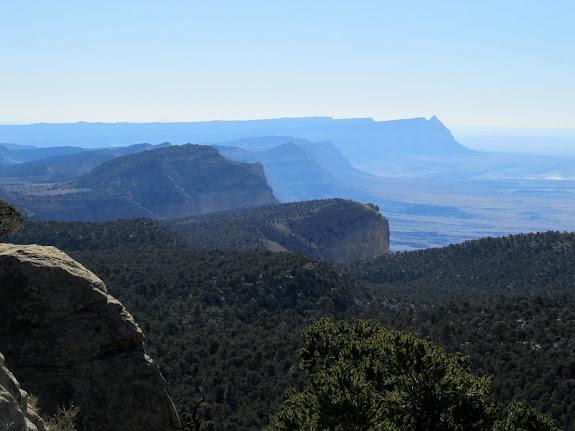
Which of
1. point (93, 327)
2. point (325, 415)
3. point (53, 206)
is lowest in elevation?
point (53, 206)

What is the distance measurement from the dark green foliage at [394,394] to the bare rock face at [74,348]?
396 cm

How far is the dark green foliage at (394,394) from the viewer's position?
13961 millimetres

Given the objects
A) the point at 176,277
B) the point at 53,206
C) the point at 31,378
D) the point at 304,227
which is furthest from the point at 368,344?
the point at 53,206

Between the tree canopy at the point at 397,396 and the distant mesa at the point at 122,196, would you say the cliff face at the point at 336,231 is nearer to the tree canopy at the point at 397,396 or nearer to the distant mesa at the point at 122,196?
the distant mesa at the point at 122,196

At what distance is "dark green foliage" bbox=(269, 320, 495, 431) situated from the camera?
14.0 metres

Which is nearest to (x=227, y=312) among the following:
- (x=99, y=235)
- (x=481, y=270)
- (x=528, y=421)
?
(x=528, y=421)

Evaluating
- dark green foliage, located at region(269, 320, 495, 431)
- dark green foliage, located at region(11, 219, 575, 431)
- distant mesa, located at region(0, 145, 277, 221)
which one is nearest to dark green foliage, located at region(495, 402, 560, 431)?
dark green foliage, located at region(269, 320, 495, 431)

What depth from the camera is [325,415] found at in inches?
553

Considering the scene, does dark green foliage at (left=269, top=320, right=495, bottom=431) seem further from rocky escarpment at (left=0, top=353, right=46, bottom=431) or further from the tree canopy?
rocky escarpment at (left=0, top=353, right=46, bottom=431)

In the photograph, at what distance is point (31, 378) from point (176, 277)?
3700 centimetres

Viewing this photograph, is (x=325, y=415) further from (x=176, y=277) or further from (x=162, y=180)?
(x=162, y=180)

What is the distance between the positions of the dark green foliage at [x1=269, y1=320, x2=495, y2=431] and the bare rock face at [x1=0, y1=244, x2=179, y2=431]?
396 cm

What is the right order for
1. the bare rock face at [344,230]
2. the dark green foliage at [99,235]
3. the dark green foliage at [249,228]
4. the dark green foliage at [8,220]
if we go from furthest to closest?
the bare rock face at [344,230], the dark green foliage at [249,228], the dark green foliage at [99,235], the dark green foliage at [8,220]

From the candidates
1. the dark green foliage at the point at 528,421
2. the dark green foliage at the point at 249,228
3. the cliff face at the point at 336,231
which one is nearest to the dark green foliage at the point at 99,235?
the dark green foliage at the point at 249,228
